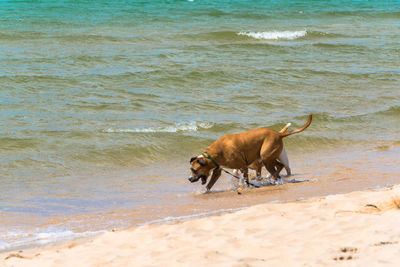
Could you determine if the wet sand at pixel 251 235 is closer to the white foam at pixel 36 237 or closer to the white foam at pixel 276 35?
the white foam at pixel 36 237

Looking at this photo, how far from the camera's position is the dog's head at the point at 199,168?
352 inches

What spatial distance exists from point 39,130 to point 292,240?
26.2 ft

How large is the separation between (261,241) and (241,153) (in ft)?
11.5

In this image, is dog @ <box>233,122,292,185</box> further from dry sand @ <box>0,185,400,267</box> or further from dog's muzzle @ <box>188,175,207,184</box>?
dry sand @ <box>0,185,400,267</box>

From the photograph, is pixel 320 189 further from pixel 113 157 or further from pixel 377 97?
pixel 377 97

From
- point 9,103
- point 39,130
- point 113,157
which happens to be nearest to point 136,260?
point 113,157

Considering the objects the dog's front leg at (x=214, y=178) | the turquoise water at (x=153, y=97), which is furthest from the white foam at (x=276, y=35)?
the dog's front leg at (x=214, y=178)

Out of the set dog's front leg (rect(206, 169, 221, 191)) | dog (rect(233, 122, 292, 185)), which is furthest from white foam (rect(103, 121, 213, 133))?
dog's front leg (rect(206, 169, 221, 191))

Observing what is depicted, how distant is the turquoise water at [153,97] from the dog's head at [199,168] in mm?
332

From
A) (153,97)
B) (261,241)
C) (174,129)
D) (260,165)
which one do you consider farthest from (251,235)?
(153,97)

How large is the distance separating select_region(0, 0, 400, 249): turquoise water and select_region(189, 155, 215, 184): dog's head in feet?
1.09

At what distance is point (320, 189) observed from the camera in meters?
8.60

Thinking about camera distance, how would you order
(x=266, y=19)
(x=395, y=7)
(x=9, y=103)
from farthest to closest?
(x=395, y=7), (x=266, y=19), (x=9, y=103)

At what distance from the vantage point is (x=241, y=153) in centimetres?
918
